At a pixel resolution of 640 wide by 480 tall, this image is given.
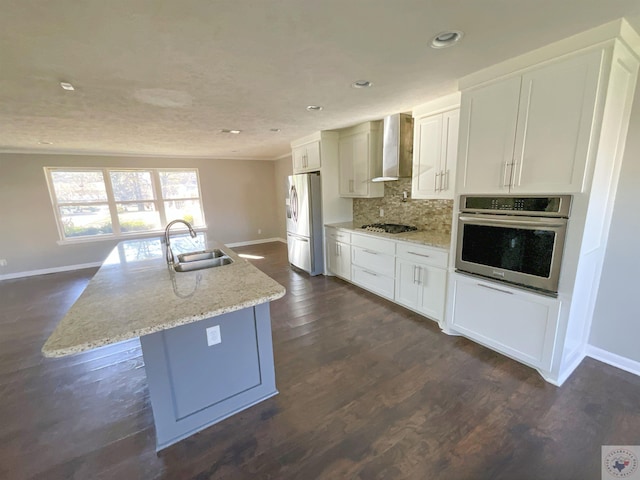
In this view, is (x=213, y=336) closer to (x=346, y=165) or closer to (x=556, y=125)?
(x=556, y=125)

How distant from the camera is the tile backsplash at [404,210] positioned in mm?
3223

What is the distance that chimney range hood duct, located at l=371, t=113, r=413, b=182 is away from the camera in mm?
3051

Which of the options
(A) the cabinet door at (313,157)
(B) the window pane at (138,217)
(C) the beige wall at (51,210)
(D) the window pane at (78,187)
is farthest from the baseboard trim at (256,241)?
(A) the cabinet door at (313,157)

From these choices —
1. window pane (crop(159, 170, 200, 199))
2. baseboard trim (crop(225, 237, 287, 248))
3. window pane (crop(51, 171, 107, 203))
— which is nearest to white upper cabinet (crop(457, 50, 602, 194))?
baseboard trim (crop(225, 237, 287, 248))

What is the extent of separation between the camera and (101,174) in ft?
17.3

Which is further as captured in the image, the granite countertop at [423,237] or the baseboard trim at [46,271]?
the baseboard trim at [46,271]

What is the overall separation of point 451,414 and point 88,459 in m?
2.19

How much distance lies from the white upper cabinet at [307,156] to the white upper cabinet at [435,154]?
5.49 ft

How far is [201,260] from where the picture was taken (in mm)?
2453

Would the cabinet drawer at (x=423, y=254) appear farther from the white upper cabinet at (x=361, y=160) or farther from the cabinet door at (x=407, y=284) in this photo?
the white upper cabinet at (x=361, y=160)

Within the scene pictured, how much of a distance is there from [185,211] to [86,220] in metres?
1.81

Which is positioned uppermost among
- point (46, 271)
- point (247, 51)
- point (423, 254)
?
point (247, 51)

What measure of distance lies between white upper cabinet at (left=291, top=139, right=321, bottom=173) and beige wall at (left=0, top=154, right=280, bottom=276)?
2.20 metres

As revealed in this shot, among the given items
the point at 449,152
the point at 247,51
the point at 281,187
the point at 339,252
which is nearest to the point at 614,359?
the point at 449,152
